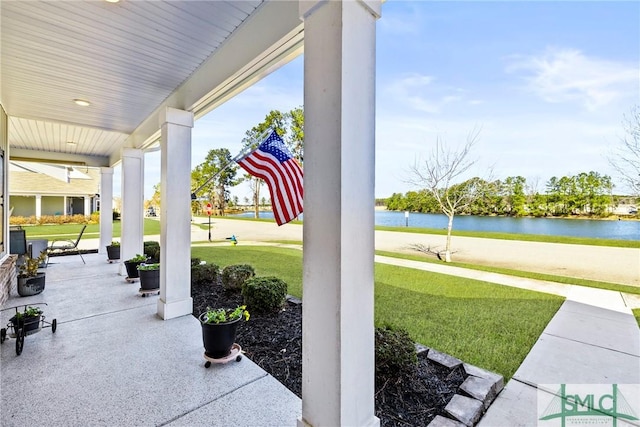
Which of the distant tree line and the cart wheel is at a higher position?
the distant tree line

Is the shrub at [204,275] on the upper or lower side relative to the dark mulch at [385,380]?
upper

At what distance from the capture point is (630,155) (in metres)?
6.37

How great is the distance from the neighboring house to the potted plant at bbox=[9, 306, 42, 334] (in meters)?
16.1

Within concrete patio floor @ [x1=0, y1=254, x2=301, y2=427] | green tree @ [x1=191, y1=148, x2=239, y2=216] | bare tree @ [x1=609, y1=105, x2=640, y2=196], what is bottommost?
concrete patio floor @ [x1=0, y1=254, x2=301, y2=427]

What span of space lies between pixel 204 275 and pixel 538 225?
767 inches

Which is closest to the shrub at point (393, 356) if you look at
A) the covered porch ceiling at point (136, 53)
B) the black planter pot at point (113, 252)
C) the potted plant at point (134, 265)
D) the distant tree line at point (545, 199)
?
the covered porch ceiling at point (136, 53)

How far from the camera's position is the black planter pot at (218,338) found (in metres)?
2.53

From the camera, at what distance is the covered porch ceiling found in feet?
6.93

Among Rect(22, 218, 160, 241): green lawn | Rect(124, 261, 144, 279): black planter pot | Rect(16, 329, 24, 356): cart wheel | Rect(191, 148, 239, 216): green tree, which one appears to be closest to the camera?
Rect(16, 329, 24, 356): cart wheel

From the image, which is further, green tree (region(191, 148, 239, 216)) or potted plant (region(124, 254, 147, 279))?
green tree (region(191, 148, 239, 216))

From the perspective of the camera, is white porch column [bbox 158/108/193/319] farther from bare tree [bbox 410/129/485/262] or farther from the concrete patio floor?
bare tree [bbox 410/129/485/262]

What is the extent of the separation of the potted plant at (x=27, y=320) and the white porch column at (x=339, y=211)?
126 inches

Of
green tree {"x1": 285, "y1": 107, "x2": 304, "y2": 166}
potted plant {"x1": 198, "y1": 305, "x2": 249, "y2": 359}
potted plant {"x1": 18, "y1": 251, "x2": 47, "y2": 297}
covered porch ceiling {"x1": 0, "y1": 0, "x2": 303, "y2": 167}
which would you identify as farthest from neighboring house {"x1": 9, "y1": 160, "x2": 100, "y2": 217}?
potted plant {"x1": 198, "y1": 305, "x2": 249, "y2": 359}

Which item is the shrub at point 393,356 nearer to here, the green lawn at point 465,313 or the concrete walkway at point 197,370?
the concrete walkway at point 197,370
